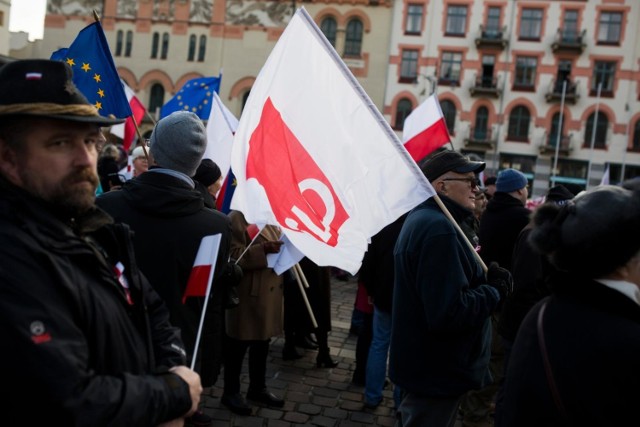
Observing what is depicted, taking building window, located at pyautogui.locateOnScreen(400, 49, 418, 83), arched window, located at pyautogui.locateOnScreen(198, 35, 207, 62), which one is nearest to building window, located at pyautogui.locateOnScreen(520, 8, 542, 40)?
building window, located at pyautogui.locateOnScreen(400, 49, 418, 83)

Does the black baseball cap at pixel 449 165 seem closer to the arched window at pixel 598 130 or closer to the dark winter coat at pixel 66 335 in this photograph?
the dark winter coat at pixel 66 335

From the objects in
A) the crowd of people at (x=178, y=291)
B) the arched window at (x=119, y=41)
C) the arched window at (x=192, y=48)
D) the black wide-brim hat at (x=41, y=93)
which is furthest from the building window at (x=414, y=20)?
the black wide-brim hat at (x=41, y=93)

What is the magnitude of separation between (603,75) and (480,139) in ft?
26.9

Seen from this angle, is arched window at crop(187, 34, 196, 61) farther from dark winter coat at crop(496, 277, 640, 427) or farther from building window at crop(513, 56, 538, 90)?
dark winter coat at crop(496, 277, 640, 427)

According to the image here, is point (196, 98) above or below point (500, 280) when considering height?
above

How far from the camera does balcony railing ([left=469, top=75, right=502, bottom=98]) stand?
1299 inches

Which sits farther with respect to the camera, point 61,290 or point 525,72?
point 525,72

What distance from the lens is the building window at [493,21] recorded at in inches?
1318

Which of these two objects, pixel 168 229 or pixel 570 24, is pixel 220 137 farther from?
pixel 570 24

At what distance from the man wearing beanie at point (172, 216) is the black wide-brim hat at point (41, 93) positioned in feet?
3.51

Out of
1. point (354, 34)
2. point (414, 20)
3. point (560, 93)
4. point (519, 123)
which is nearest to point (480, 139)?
point (519, 123)

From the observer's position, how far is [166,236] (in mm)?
2633

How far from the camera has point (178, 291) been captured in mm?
2650

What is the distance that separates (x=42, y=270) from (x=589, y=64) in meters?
36.8
